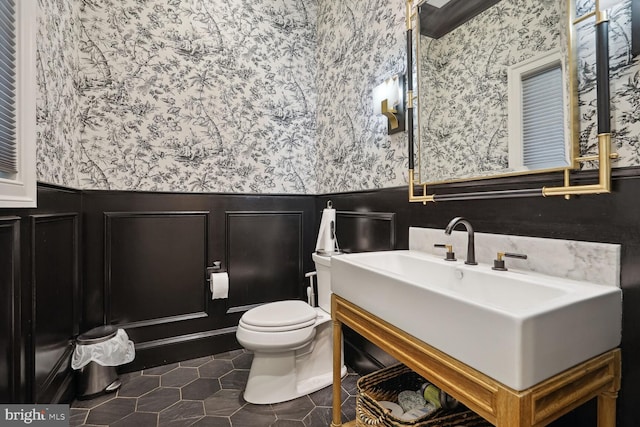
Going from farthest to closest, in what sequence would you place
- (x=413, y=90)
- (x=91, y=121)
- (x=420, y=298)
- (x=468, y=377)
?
1. (x=91, y=121)
2. (x=413, y=90)
3. (x=420, y=298)
4. (x=468, y=377)

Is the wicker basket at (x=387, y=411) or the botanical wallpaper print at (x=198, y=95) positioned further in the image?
the botanical wallpaper print at (x=198, y=95)

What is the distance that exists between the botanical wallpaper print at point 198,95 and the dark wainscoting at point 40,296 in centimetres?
50

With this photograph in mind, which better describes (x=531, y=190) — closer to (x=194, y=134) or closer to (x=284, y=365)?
(x=284, y=365)

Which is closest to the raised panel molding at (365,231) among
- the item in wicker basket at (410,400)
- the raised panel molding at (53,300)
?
the item in wicker basket at (410,400)

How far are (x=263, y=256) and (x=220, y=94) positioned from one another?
131 centimetres

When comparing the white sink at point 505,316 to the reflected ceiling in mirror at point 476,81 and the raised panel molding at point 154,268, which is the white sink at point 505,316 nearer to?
the reflected ceiling in mirror at point 476,81

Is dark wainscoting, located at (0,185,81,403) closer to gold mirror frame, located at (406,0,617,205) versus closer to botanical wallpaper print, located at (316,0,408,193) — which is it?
botanical wallpaper print, located at (316,0,408,193)

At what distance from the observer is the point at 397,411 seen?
134 cm

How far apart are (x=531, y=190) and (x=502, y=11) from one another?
29.7 inches

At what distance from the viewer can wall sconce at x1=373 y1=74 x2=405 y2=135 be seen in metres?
1.74

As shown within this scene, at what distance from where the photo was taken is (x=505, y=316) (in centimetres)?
65

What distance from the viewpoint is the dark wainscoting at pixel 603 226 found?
879 millimetres

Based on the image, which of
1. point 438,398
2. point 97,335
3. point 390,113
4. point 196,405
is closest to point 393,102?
point 390,113

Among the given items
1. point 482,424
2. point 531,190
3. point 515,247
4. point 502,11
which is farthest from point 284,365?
point 502,11
